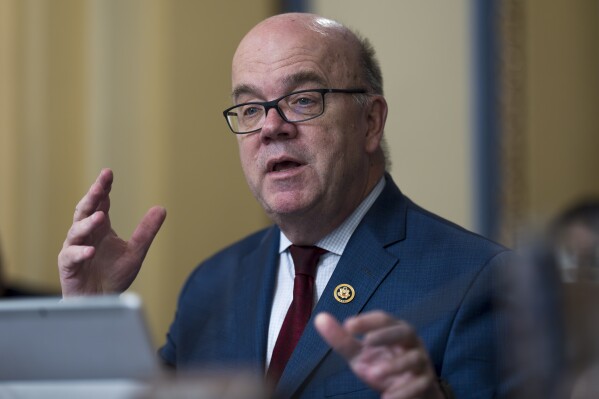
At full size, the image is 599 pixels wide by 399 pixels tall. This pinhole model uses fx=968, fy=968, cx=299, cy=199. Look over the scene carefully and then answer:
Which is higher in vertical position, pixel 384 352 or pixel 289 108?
pixel 289 108

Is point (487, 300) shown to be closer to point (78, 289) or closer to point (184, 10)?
point (78, 289)

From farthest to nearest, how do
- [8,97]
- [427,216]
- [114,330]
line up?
[8,97] → [427,216] → [114,330]

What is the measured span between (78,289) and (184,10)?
2.36 m

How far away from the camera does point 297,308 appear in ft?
7.61

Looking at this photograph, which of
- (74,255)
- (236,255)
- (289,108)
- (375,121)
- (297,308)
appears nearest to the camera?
(74,255)

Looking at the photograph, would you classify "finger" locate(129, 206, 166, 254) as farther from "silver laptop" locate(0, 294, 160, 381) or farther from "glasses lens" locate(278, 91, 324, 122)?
"silver laptop" locate(0, 294, 160, 381)

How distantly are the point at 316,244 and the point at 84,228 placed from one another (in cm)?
59

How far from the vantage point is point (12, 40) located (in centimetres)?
437

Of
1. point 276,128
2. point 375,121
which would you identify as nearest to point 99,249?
point 276,128

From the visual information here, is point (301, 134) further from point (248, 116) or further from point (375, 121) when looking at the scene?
point (375, 121)

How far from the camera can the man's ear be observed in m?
2.60

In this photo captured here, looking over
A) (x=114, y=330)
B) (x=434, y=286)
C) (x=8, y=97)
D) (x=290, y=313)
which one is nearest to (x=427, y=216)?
(x=434, y=286)

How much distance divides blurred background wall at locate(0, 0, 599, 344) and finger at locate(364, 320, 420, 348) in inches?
115

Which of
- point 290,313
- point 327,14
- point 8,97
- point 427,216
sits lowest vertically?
point 290,313
